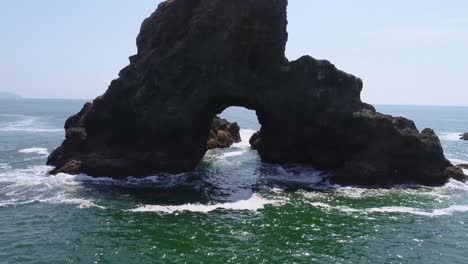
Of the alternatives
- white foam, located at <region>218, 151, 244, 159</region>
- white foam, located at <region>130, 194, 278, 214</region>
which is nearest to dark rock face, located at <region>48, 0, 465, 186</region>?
white foam, located at <region>130, 194, 278, 214</region>

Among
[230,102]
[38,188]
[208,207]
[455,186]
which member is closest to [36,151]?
[38,188]

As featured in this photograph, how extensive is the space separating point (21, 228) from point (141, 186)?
1281cm

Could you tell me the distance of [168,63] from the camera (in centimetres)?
4438

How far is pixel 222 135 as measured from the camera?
6769 centimetres

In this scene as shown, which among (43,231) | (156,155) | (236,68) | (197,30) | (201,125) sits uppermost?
(197,30)

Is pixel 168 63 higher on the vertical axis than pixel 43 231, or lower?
higher

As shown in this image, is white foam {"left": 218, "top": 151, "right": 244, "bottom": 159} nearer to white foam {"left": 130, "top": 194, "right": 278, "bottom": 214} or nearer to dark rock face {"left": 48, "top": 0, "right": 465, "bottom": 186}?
dark rock face {"left": 48, "top": 0, "right": 465, "bottom": 186}

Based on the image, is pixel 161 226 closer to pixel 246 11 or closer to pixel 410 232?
pixel 410 232

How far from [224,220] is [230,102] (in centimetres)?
1978

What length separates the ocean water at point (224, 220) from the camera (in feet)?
80.6

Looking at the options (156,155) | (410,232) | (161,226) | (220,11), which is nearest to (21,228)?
(161,226)

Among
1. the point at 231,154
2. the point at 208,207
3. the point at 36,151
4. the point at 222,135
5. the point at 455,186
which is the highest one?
the point at 222,135

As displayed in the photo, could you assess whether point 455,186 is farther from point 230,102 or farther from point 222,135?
point 222,135

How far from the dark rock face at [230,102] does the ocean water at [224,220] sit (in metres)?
2.47
